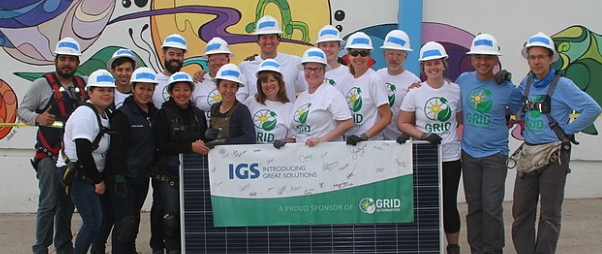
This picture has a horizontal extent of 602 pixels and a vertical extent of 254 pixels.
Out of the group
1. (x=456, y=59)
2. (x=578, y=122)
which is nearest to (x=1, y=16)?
(x=456, y=59)

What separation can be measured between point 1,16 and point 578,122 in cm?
682

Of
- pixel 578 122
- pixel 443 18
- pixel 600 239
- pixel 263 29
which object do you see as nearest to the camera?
pixel 578 122

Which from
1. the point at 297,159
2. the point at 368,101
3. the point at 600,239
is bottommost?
the point at 600,239

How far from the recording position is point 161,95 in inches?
258

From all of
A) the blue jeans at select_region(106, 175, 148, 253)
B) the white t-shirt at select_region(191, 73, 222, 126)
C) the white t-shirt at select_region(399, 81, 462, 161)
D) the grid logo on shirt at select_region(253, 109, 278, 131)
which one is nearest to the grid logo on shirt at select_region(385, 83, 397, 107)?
the white t-shirt at select_region(399, 81, 462, 161)

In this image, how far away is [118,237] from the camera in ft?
20.0

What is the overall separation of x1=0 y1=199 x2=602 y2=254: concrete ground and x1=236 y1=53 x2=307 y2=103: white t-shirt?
6.68ft

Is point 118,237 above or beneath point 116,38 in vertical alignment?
beneath

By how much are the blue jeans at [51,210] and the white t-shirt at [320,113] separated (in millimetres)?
2176

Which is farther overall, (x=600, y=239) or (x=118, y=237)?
(x=600, y=239)

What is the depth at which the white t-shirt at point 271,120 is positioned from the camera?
6086 millimetres

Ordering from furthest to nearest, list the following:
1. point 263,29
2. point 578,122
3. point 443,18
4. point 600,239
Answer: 1. point 443,18
2. point 600,239
3. point 263,29
4. point 578,122

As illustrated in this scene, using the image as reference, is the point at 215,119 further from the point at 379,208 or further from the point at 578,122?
the point at 578,122

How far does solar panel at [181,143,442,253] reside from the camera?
584 centimetres
